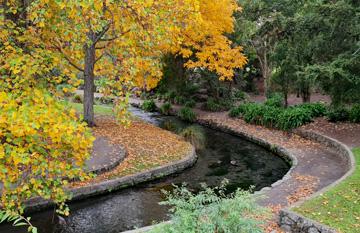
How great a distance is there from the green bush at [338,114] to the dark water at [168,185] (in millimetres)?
4366

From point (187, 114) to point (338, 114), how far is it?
1087 cm

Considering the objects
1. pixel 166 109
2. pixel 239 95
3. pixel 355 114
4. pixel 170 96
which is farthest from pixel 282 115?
pixel 170 96

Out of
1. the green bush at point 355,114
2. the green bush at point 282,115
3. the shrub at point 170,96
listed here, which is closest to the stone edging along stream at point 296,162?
the green bush at point 282,115

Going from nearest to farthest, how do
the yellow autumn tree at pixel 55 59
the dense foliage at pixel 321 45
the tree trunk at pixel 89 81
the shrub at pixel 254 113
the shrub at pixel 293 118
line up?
the yellow autumn tree at pixel 55 59 < the dense foliage at pixel 321 45 < the tree trunk at pixel 89 81 < the shrub at pixel 293 118 < the shrub at pixel 254 113

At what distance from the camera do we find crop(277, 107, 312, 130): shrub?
21156mm

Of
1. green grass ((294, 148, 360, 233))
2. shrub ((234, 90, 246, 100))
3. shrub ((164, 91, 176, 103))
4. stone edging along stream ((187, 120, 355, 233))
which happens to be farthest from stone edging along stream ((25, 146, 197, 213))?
shrub ((164, 91, 176, 103))

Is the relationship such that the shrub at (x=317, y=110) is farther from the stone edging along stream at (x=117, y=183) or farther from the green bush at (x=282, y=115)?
the stone edging along stream at (x=117, y=183)

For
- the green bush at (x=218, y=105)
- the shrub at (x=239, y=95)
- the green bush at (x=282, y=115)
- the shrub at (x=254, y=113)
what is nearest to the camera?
the green bush at (x=282, y=115)

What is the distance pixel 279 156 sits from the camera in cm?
A: 1839

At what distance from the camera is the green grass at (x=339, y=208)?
8.77 meters

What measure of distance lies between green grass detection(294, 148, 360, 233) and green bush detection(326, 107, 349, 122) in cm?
1000

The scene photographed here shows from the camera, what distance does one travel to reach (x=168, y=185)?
46.3 ft

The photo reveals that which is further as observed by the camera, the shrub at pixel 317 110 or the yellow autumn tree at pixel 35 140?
the shrub at pixel 317 110

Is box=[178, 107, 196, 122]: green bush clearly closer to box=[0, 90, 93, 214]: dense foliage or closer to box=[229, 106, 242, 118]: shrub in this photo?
box=[229, 106, 242, 118]: shrub
